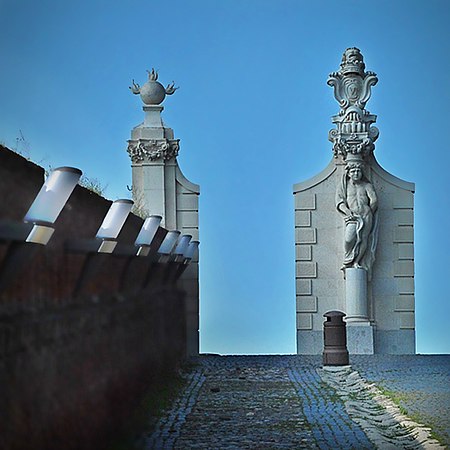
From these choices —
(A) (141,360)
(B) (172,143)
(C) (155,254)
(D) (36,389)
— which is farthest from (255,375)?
(D) (36,389)

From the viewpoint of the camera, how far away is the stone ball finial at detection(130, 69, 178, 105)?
70.8 feet

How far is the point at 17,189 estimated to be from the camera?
6.59 meters

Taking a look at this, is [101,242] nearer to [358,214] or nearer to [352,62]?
[358,214]

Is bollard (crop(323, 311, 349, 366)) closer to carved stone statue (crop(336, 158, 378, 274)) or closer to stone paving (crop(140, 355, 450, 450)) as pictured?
stone paving (crop(140, 355, 450, 450))

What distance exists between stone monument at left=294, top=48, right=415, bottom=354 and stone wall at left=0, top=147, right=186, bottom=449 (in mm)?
9362

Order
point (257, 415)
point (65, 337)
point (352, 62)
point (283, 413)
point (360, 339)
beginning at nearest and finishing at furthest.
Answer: point (65, 337) → point (257, 415) → point (283, 413) → point (360, 339) → point (352, 62)

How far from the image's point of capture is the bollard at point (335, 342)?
57.8ft

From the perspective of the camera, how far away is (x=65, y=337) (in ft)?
25.1

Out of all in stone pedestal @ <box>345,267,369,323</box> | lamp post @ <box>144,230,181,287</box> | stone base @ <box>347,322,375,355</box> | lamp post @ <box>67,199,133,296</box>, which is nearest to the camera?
lamp post @ <box>67,199,133,296</box>

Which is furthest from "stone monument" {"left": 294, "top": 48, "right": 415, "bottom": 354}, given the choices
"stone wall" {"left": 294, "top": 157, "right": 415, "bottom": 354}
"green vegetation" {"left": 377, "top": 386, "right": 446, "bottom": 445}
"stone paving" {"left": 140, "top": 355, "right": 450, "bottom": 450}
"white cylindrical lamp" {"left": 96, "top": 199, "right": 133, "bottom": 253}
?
"white cylindrical lamp" {"left": 96, "top": 199, "right": 133, "bottom": 253}

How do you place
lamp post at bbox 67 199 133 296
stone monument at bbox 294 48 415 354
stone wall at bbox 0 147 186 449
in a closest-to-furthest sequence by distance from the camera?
stone wall at bbox 0 147 186 449
lamp post at bbox 67 199 133 296
stone monument at bbox 294 48 415 354

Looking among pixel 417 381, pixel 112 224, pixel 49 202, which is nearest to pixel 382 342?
pixel 417 381

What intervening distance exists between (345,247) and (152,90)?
461cm

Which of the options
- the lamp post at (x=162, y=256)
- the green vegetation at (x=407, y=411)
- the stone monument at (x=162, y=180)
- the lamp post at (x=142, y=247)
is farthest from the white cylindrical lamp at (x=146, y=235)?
the stone monument at (x=162, y=180)
